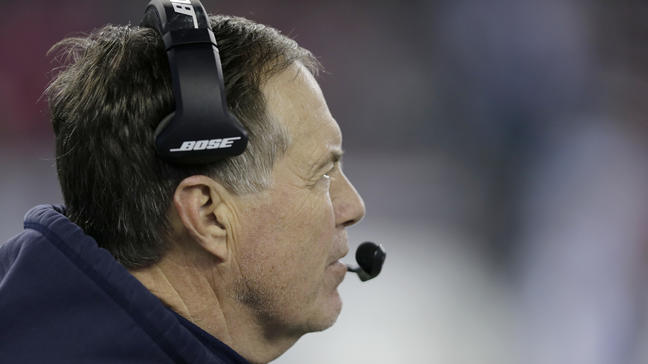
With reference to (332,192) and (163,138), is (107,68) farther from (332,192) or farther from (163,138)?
(332,192)

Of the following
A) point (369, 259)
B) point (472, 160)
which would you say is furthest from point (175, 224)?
point (472, 160)

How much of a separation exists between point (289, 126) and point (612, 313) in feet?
5.85

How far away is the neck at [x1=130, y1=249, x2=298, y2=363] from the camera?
32.4 inches

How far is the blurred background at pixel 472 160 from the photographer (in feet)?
7.58

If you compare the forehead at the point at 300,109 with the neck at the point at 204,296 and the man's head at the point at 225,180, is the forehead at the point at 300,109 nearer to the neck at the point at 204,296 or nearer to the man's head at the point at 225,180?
the man's head at the point at 225,180

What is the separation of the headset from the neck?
4.7 inches

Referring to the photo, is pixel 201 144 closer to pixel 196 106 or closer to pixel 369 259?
pixel 196 106

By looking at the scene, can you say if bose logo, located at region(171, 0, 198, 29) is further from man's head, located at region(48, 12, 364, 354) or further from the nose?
the nose

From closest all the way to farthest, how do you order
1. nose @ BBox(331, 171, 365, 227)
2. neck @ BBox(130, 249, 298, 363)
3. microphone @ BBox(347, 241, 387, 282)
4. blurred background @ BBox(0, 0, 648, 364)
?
1. neck @ BBox(130, 249, 298, 363)
2. nose @ BBox(331, 171, 365, 227)
3. microphone @ BBox(347, 241, 387, 282)
4. blurred background @ BBox(0, 0, 648, 364)

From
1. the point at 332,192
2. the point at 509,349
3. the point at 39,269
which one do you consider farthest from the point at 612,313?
the point at 39,269

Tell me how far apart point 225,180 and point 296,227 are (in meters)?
0.10

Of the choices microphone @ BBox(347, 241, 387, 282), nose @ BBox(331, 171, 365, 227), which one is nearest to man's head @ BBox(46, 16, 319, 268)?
nose @ BBox(331, 171, 365, 227)

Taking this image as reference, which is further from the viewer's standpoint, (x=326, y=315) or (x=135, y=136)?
(x=326, y=315)

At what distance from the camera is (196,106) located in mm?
736
